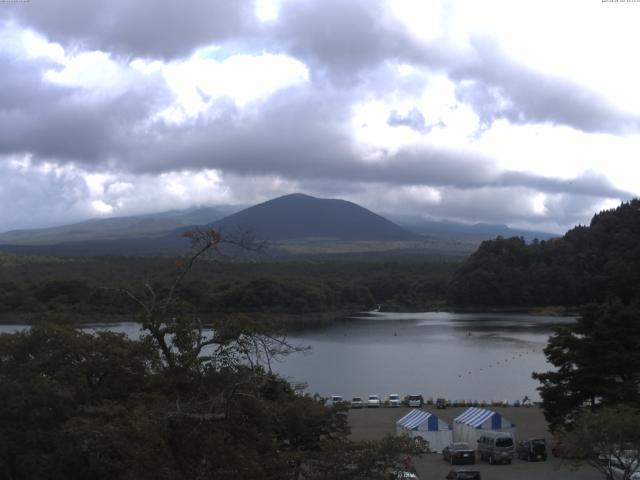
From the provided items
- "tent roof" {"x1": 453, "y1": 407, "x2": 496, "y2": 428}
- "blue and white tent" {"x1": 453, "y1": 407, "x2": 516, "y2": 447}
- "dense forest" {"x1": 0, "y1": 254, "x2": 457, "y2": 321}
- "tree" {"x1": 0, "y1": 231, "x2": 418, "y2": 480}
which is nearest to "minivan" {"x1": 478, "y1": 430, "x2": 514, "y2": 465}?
"blue and white tent" {"x1": 453, "y1": 407, "x2": 516, "y2": 447}

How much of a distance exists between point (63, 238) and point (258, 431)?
204 metres

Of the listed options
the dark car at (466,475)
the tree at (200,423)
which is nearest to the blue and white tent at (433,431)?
the dark car at (466,475)

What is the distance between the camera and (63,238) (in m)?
199

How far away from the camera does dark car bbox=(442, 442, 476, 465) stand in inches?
621

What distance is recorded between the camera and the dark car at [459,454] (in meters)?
15.8

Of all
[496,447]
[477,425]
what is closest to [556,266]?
[477,425]

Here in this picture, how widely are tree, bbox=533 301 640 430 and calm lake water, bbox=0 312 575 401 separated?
6166mm

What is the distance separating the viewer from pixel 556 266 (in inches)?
2665

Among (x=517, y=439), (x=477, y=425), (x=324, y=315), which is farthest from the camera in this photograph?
(x=324, y=315)

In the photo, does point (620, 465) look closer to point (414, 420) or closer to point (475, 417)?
point (475, 417)

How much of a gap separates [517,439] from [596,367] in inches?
128

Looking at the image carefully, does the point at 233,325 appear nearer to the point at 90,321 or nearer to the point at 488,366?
the point at 488,366

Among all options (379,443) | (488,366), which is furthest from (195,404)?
(488,366)

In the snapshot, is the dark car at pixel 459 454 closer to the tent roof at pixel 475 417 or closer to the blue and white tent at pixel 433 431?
the blue and white tent at pixel 433 431
